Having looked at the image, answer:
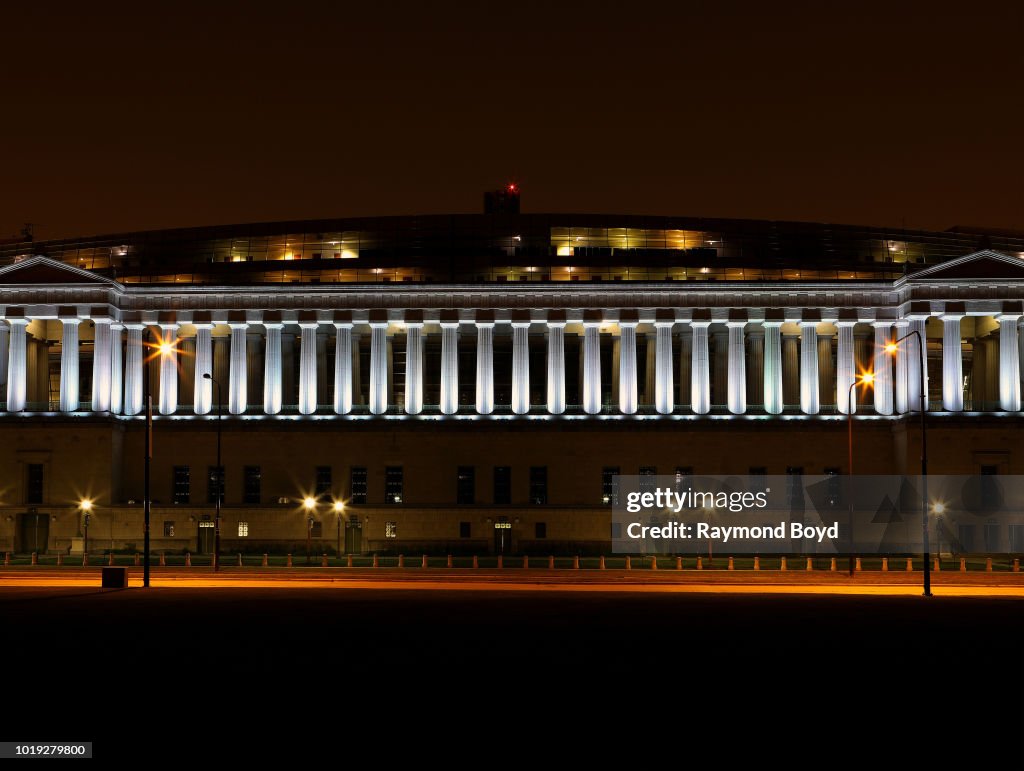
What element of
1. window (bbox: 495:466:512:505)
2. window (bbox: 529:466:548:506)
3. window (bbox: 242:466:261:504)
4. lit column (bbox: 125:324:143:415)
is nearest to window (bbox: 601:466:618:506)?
window (bbox: 529:466:548:506)

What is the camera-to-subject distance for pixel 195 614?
154 ft

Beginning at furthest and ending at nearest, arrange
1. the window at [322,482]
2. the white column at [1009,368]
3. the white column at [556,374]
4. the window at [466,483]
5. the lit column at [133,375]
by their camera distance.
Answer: the lit column at [133,375], the white column at [556,374], the window at [466,483], the window at [322,482], the white column at [1009,368]

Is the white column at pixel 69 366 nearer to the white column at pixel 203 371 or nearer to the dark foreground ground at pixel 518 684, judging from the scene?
the white column at pixel 203 371

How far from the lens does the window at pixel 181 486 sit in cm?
9725

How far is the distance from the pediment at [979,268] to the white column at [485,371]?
107 feet

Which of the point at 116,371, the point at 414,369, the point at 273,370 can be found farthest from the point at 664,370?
the point at 116,371

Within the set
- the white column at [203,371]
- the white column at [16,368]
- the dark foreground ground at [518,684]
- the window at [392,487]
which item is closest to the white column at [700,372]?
the window at [392,487]

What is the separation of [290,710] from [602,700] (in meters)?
6.57

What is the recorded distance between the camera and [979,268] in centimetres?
9581

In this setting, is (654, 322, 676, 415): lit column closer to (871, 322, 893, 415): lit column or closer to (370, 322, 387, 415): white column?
(871, 322, 893, 415): lit column

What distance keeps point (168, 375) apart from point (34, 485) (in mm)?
12978

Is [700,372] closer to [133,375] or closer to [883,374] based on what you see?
[883,374]

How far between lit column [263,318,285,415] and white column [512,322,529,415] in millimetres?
18454

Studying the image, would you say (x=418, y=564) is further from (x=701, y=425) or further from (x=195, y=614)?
(x=195, y=614)
